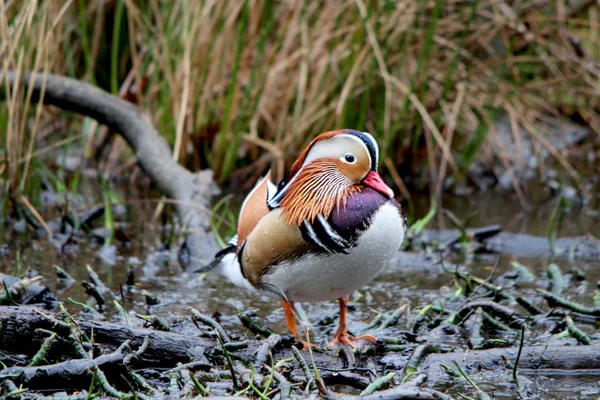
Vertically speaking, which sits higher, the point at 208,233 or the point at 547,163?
the point at 547,163

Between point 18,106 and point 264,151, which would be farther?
point 264,151

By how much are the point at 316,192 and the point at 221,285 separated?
60.9 inches

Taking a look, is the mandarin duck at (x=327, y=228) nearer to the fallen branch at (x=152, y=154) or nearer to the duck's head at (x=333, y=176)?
the duck's head at (x=333, y=176)

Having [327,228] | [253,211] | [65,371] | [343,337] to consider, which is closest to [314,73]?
[253,211]

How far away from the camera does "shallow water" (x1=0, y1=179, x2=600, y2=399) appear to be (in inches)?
149

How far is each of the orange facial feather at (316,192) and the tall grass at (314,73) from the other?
2416mm

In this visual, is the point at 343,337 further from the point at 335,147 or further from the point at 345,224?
the point at 335,147

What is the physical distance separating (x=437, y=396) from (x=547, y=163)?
6.11 meters

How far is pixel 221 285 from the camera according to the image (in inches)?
188

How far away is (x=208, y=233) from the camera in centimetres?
527

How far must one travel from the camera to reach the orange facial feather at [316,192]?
3.34 meters

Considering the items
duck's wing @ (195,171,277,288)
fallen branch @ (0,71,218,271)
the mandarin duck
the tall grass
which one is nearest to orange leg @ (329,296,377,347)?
the mandarin duck

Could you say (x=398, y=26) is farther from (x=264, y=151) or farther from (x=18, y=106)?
(x=18, y=106)

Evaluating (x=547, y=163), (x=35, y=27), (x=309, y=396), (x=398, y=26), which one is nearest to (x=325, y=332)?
(x=309, y=396)
